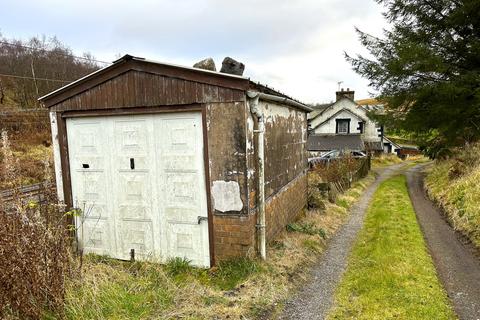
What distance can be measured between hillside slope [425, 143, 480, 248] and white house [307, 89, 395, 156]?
1815 cm

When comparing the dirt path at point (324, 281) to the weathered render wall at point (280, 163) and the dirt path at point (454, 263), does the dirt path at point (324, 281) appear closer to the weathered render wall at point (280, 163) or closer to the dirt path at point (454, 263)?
the weathered render wall at point (280, 163)

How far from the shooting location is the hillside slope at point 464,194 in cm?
862

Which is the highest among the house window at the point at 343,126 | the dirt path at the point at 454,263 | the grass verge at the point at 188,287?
the house window at the point at 343,126

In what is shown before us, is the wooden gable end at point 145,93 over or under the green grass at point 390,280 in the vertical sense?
over

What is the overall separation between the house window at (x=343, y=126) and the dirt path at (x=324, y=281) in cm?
2811

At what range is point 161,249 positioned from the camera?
6.26 m

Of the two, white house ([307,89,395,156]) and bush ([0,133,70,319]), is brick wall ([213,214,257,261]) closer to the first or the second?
bush ([0,133,70,319])

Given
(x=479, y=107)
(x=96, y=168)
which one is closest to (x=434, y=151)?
(x=479, y=107)

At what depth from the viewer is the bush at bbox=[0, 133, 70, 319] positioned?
3324 millimetres

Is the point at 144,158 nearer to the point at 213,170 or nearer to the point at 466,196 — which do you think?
the point at 213,170

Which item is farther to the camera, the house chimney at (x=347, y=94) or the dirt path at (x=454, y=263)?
the house chimney at (x=347, y=94)

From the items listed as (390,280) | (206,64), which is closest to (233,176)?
(206,64)

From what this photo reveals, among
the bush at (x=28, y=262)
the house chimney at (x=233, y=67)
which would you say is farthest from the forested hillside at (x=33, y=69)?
the bush at (x=28, y=262)

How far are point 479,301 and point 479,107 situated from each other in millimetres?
11866
